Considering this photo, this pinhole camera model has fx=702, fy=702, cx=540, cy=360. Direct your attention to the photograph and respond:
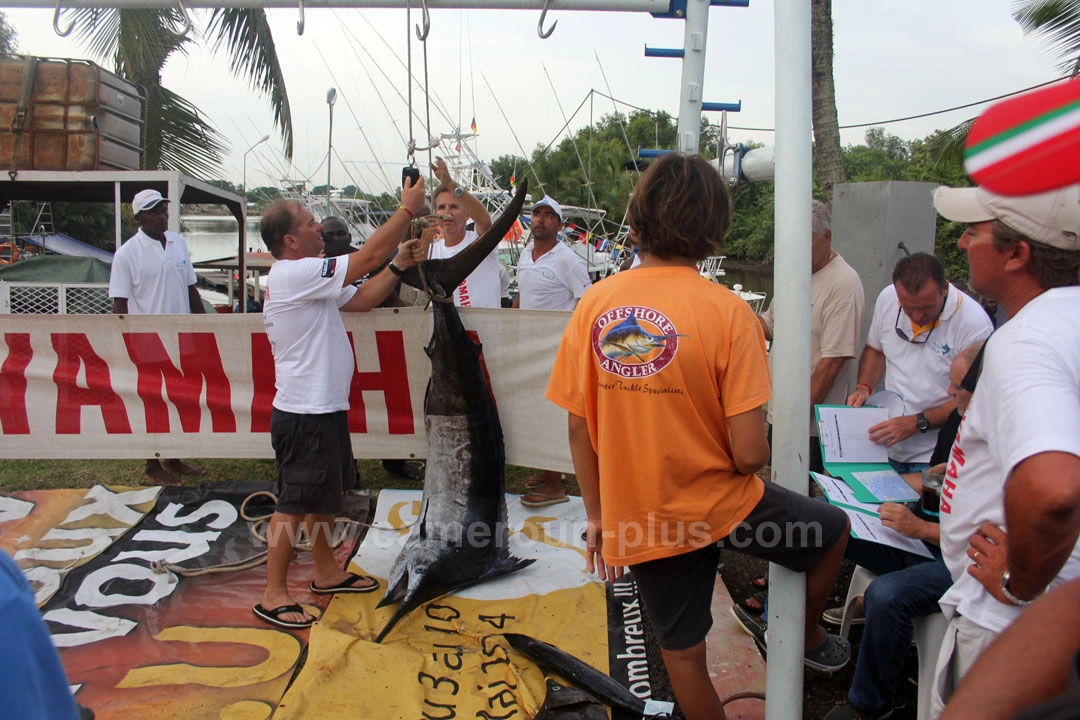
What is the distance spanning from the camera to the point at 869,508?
2730 mm

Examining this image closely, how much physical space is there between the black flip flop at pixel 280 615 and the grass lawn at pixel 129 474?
163 cm

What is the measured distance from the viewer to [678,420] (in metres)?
1.87

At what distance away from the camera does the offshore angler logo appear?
1.83 metres

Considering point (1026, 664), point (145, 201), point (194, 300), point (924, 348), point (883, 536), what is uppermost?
point (145, 201)

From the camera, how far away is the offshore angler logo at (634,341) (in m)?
1.83

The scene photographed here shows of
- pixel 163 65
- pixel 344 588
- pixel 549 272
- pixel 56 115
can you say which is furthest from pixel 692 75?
pixel 163 65

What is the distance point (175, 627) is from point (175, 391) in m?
1.98

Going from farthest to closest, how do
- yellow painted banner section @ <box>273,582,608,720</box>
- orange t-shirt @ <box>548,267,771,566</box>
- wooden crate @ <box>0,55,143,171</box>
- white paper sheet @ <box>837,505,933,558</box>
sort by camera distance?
wooden crate @ <box>0,55,143,171</box>, yellow painted banner section @ <box>273,582,608,720</box>, white paper sheet @ <box>837,505,933,558</box>, orange t-shirt @ <box>548,267,771,566</box>

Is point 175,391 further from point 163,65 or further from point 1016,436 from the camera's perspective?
point 163,65

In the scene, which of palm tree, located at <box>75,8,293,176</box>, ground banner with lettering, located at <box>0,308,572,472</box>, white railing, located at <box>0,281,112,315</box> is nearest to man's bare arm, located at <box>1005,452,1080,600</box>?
ground banner with lettering, located at <box>0,308,572,472</box>

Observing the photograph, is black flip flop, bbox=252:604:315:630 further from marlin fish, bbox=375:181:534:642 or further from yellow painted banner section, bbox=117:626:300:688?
marlin fish, bbox=375:181:534:642

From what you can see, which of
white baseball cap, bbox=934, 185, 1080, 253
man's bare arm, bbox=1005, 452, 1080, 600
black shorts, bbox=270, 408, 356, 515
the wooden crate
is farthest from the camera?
the wooden crate

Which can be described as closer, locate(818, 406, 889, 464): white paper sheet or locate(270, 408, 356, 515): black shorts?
locate(818, 406, 889, 464): white paper sheet

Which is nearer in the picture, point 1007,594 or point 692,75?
point 1007,594
